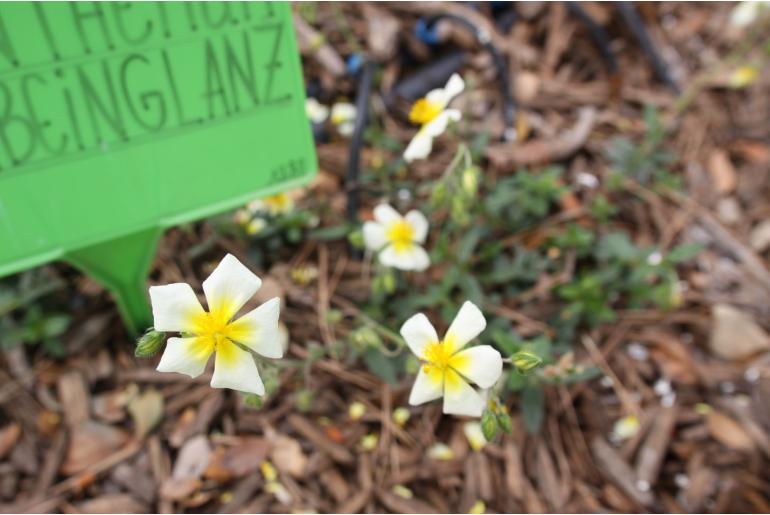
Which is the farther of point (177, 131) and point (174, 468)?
point (174, 468)

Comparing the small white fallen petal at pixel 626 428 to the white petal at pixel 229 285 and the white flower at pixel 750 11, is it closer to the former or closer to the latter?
the white petal at pixel 229 285

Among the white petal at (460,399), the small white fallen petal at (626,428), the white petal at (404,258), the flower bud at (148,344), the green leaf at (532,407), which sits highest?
the flower bud at (148,344)

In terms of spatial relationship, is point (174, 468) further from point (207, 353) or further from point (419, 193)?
point (419, 193)

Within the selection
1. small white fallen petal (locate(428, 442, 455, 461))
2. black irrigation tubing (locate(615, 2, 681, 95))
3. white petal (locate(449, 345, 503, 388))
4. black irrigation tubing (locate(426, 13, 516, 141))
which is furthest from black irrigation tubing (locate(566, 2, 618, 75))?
white petal (locate(449, 345, 503, 388))

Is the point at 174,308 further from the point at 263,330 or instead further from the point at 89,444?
the point at 89,444

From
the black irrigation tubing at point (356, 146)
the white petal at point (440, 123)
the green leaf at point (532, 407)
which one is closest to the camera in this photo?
the white petal at point (440, 123)

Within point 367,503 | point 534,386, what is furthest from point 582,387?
point 367,503

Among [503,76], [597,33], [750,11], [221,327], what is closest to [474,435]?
[221,327]

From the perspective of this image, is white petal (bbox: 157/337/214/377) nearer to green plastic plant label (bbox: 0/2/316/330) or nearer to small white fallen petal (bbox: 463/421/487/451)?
green plastic plant label (bbox: 0/2/316/330)

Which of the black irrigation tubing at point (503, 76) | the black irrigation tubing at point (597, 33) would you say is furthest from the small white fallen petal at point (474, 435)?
the black irrigation tubing at point (597, 33)
